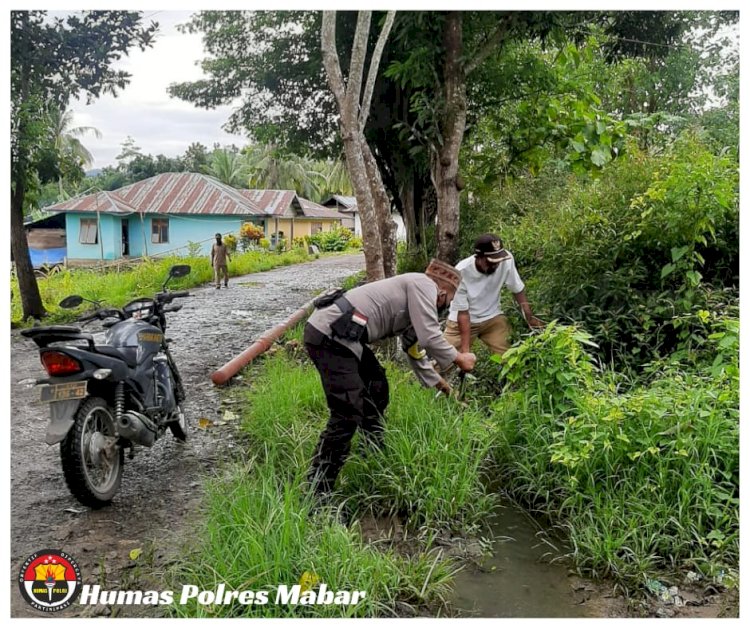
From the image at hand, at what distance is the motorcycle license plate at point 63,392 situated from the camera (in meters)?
3.07

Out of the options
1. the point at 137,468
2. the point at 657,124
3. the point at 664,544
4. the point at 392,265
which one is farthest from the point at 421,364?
the point at 657,124

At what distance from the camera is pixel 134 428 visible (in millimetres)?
3363

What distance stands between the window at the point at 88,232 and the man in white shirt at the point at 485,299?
2.52 metres

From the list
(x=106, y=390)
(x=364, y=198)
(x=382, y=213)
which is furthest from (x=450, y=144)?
(x=106, y=390)

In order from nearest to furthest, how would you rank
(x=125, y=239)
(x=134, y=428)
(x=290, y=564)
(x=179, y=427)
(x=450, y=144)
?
(x=290, y=564) < (x=134, y=428) < (x=179, y=427) < (x=125, y=239) < (x=450, y=144)

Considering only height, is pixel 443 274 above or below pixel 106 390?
above

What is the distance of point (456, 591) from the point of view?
294 cm

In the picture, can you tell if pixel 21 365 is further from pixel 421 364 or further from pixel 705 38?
pixel 705 38

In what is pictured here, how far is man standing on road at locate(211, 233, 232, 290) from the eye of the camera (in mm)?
5480

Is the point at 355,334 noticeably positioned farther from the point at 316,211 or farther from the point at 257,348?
the point at 316,211

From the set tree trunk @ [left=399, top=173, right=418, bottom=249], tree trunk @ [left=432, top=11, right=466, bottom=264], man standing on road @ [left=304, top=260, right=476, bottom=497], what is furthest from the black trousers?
tree trunk @ [left=399, top=173, right=418, bottom=249]

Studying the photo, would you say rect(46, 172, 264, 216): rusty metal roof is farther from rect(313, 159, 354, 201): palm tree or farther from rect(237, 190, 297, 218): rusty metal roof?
rect(313, 159, 354, 201): palm tree

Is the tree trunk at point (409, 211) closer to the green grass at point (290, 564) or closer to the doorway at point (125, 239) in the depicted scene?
the doorway at point (125, 239)

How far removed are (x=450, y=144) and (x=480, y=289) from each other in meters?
1.76
